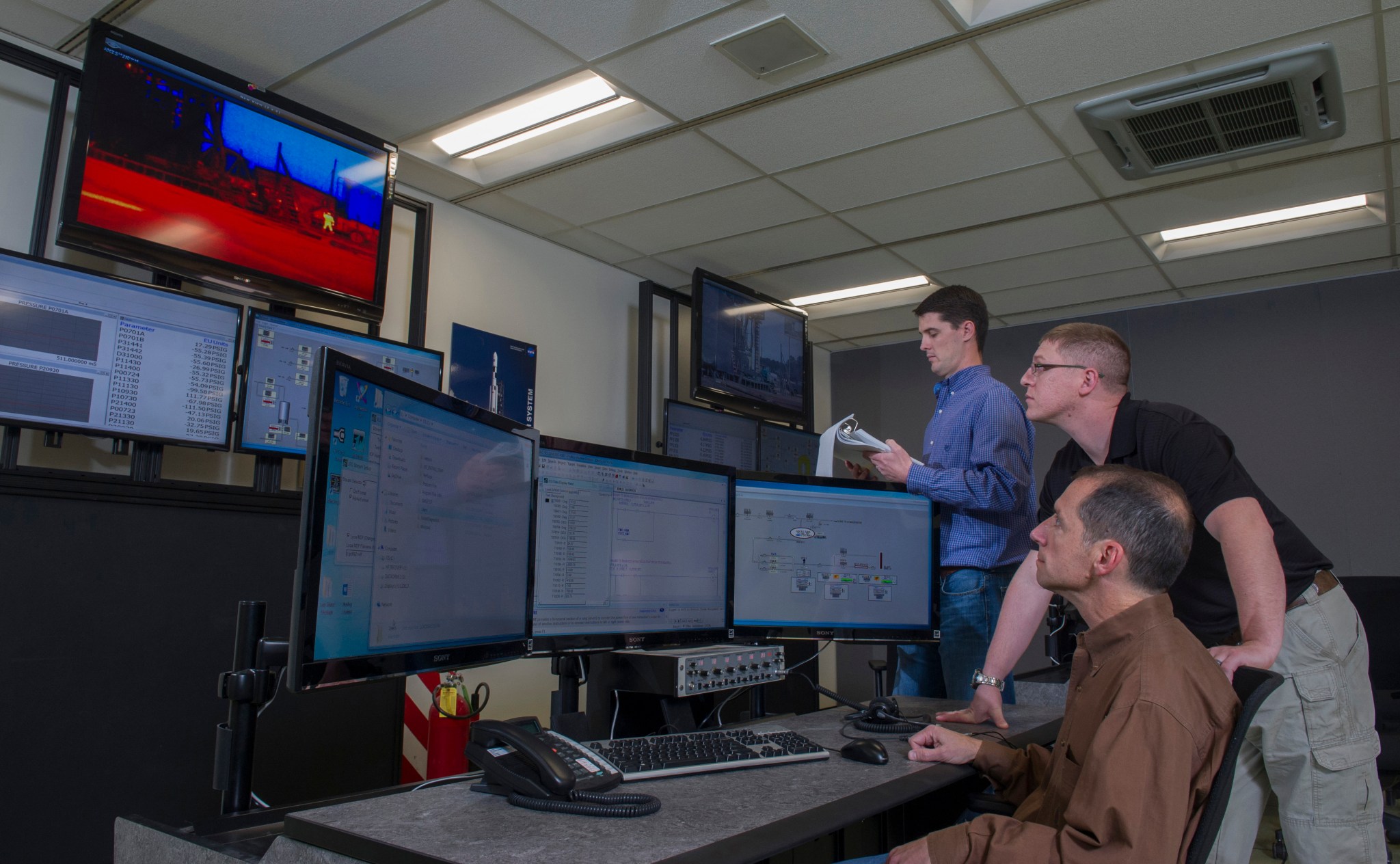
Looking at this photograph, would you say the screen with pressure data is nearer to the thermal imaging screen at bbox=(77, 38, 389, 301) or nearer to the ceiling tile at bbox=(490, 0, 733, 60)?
the ceiling tile at bbox=(490, 0, 733, 60)

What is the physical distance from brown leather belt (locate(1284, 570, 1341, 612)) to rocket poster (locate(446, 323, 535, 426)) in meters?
2.70

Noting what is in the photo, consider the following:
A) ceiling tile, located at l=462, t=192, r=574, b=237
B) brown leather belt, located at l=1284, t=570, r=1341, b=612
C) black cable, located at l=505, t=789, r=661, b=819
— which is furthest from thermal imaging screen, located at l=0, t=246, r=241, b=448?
brown leather belt, located at l=1284, t=570, r=1341, b=612

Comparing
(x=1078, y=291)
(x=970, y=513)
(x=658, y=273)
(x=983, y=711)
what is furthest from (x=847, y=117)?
(x=1078, y=291)

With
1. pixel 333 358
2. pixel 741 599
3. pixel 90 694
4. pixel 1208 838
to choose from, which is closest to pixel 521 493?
pixel 333 358

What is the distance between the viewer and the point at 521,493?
52.5 inches

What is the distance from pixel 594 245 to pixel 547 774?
364cm

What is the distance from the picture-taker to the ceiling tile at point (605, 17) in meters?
2.48

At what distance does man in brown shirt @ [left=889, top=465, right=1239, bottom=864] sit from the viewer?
3.08 feet

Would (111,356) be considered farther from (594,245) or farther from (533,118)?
(594,245)

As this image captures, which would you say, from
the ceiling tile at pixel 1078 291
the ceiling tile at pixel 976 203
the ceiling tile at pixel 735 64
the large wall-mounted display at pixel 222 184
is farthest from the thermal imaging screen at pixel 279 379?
the ceiling tile at pixel 1078 291

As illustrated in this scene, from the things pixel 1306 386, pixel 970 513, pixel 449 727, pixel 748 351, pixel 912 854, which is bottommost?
pixel 449 727

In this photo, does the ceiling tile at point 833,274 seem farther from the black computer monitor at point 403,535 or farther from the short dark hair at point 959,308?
the black computer monitor at point 403,535

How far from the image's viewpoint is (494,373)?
3.82 metres

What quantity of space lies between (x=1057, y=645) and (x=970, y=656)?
1773 millimetres
